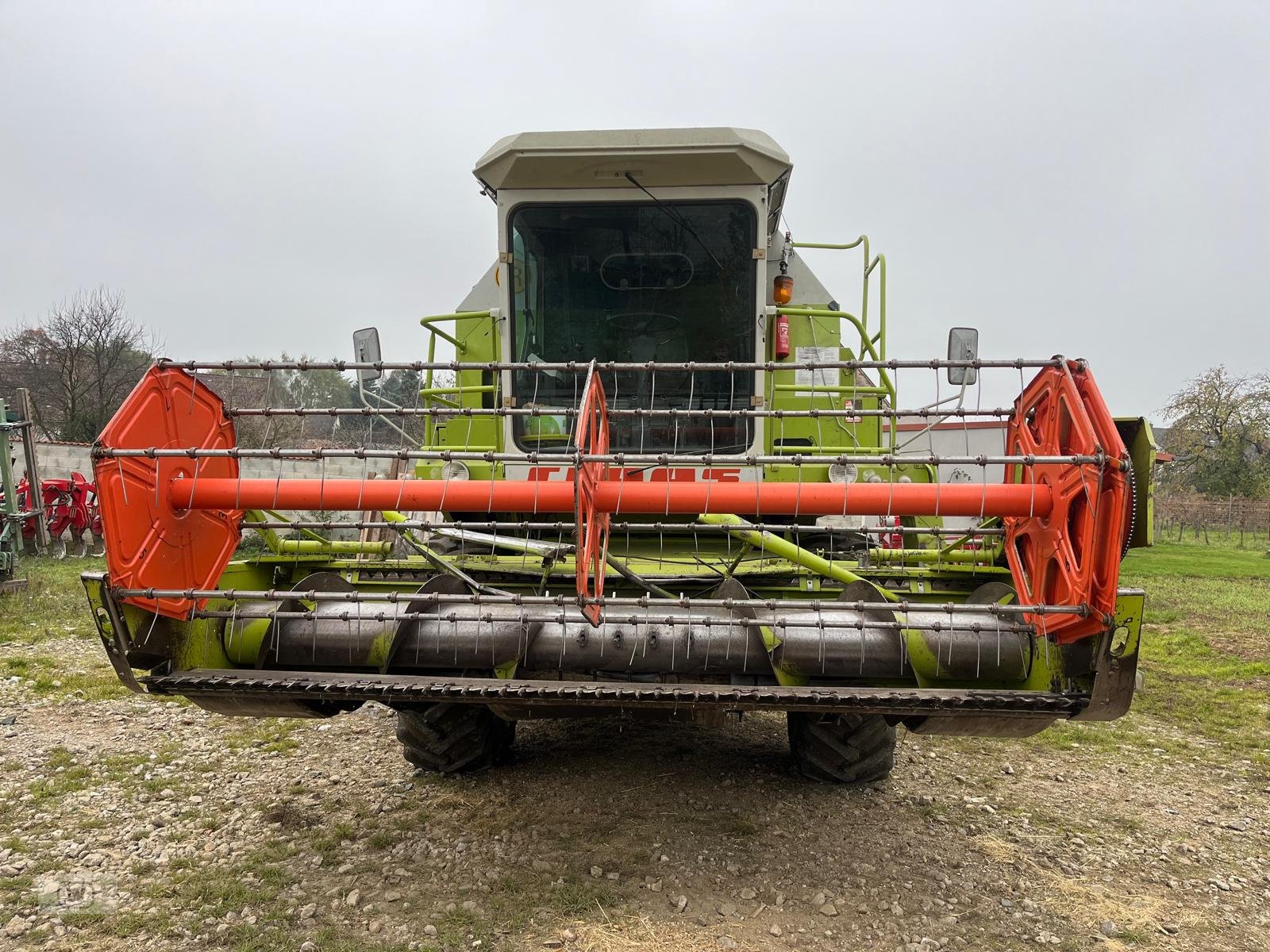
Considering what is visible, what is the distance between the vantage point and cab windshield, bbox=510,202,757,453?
14.6 ft

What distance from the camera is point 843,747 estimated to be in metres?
3.56

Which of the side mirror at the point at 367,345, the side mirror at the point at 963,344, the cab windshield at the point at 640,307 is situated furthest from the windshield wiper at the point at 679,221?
the side mirror at the point at 367,345

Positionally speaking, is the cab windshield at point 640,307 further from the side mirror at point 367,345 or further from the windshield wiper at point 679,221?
the side mirror at point 367,345

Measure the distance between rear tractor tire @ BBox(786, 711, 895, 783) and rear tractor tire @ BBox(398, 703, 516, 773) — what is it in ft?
4.35

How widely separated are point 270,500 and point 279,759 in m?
2.17

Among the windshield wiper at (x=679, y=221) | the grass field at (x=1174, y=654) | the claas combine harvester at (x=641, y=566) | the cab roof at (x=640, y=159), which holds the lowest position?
the grass field at (x=1174, y=654)

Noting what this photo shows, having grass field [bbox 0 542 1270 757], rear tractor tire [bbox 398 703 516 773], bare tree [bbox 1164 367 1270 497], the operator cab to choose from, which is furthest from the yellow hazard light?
bare tree [bbox 1164 367 1270 497]

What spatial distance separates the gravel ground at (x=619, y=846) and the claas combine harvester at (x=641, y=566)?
40 cm

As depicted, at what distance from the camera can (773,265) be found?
5.38 m

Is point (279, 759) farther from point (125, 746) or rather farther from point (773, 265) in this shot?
point (773, 265)

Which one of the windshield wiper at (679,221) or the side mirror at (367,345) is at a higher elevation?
the windshield wiper at (679,221)

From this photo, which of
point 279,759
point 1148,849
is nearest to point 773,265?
point 1148,849

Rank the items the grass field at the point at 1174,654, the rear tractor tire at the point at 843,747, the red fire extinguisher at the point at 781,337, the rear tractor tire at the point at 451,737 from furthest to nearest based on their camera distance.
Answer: the grass field at the point at 1174,654, the red fire extinguisher at the point at 781,337, the rear tractor tire at the point at 451,737, the rear tractor tire at the point at 843,747

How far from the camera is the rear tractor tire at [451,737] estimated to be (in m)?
3.62
